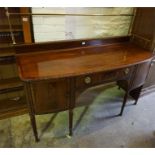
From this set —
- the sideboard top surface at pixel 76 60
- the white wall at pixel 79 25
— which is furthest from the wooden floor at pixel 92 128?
the white wall at pixel 79 25

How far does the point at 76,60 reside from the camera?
4.70 feet

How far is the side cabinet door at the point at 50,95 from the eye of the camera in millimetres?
1212

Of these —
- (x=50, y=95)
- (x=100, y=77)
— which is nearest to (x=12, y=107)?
(x=50, y=95)

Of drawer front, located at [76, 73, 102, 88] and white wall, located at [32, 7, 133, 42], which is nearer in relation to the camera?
drawer front, located at [76, 73, 102, 88]

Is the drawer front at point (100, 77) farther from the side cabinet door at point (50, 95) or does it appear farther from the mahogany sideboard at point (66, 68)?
the side cabinet door at point (50, 95)

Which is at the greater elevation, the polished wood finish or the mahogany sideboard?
the mahogany sideboard

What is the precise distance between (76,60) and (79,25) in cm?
44

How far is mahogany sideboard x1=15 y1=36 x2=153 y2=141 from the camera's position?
1.20 meters

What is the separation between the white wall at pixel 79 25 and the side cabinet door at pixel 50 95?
1.81 ft

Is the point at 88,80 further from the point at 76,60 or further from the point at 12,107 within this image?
the point at 12,107

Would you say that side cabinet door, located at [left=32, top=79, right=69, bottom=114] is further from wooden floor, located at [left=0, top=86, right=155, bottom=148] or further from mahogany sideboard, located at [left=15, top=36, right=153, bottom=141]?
wooden floor, located at [left=0, top=86, right=155, bottom=148]

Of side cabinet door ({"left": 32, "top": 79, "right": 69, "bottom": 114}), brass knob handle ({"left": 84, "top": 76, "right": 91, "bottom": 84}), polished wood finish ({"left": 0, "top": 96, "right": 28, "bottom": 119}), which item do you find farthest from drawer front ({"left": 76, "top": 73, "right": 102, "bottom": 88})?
polished wood finish ({"left": 0, "top": 96, "right": 28, "bottom": 119})
